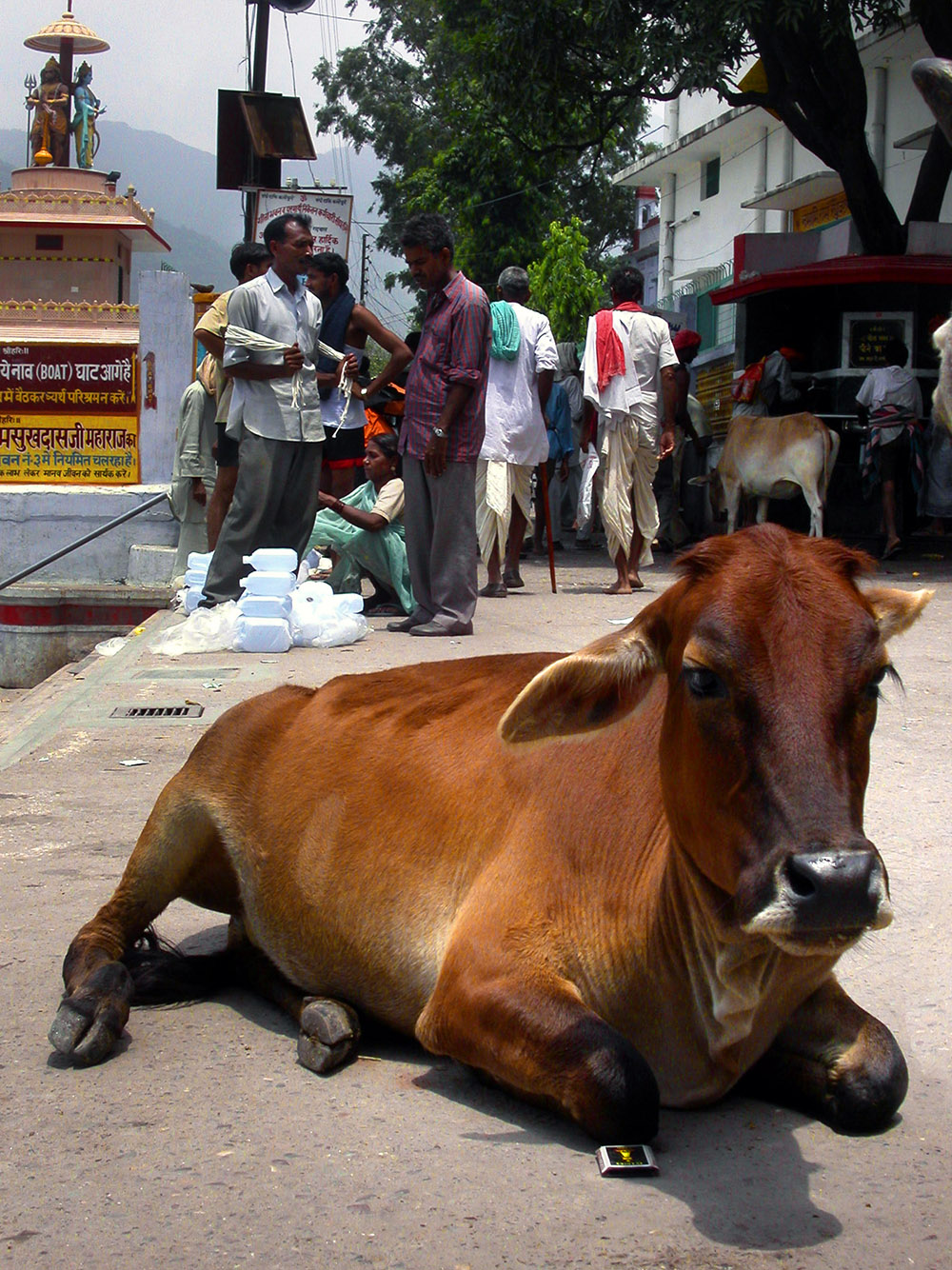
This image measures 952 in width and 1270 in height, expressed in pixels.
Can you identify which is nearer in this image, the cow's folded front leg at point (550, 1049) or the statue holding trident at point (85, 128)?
the cow's folded front leg at point (550, 1049)

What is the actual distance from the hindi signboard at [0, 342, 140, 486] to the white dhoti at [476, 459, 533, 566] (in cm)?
675

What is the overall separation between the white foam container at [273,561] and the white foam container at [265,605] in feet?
0.60

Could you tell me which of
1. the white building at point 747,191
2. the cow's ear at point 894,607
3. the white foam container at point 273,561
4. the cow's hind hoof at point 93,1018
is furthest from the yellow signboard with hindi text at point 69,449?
the cow's ear at point 894,607

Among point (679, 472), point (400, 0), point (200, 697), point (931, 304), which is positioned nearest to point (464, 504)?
point (200, 697)

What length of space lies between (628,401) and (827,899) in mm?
8445

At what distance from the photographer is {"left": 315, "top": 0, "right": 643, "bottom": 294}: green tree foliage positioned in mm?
30391

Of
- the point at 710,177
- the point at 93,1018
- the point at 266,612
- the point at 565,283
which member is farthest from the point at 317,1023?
the point at 710,177

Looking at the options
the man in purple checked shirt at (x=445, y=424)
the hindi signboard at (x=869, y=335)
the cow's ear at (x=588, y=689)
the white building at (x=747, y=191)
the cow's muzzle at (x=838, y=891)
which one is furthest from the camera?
the white building at (x=747, y=191)

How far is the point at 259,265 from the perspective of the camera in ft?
31.8

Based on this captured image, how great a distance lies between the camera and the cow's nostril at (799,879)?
1.96 m

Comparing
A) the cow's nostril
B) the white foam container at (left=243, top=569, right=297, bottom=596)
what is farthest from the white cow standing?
the cow's nostril

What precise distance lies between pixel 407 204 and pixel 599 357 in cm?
2513

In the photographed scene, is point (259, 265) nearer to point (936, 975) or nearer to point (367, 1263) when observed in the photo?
point (936, 975)

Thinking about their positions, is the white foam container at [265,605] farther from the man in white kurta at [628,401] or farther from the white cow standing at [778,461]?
the white cow standing at [778,461]
